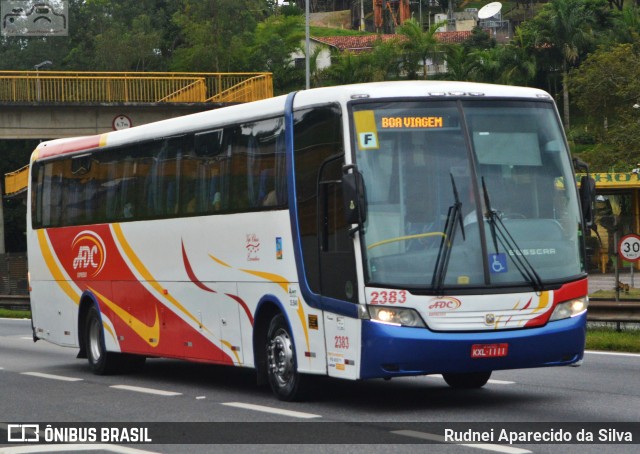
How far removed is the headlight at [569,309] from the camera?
12.8m

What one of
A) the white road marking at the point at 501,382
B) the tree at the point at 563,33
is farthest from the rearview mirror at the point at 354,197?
the tree at the point at 563,33

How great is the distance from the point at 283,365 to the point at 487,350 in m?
2.50

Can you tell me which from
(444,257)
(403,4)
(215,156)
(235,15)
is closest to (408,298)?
(444,257)

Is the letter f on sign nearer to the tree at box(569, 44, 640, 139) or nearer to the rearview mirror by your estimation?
the rearview mirror

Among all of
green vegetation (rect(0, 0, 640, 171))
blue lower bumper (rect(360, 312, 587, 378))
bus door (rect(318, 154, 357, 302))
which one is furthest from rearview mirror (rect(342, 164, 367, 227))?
green vegetation (rect(0, 0, 640, 171))

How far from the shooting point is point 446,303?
12.3m

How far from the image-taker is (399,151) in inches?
502

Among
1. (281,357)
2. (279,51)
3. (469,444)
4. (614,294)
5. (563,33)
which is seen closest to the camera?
(469,444)

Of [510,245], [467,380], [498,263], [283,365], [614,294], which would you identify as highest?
[510,245]

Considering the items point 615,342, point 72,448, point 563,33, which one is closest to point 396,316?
point 72,448

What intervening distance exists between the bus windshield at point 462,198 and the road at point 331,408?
4.15ft

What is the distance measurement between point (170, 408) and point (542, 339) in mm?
3745

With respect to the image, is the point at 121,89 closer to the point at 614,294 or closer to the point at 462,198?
the point at 614,294

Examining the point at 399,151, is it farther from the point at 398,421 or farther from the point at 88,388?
the point at 88,388
